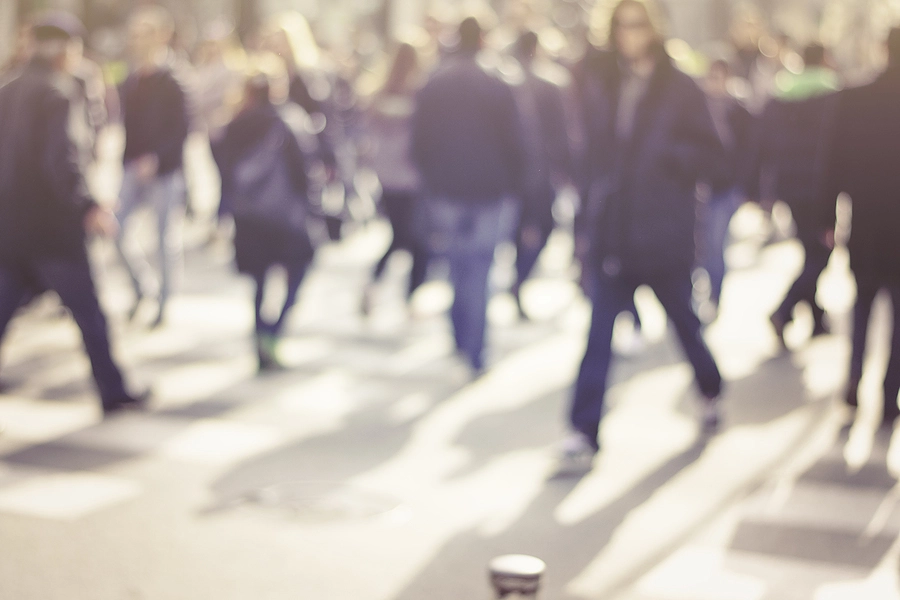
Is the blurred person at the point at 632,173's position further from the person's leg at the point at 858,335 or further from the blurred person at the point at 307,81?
the blurred person at the point at 307,81

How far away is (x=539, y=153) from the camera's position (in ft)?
33.7

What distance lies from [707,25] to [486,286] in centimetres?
5744

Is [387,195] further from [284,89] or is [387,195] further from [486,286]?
[486,286]

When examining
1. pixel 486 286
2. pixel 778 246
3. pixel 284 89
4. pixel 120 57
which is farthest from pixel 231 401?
pixel 120 57

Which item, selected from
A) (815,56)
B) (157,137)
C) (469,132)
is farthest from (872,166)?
(157,137)

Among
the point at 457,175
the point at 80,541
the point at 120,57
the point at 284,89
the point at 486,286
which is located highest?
the point at 120,57

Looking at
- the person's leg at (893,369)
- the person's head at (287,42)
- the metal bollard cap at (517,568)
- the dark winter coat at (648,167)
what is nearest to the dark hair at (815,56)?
the person's leg at (893,369)

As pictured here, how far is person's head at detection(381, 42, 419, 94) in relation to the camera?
10336mm

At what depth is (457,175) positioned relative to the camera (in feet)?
28.9

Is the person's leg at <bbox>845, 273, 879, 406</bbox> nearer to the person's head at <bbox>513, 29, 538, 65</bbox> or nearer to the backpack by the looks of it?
the backpack

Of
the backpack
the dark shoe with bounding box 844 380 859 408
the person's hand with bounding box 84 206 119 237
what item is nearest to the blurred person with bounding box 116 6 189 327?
the backpack

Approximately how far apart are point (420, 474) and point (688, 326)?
1.62 meters

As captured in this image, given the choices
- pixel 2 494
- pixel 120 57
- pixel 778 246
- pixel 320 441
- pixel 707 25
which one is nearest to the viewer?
pixel 2 494

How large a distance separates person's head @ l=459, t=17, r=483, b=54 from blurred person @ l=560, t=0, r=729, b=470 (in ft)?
6.02
